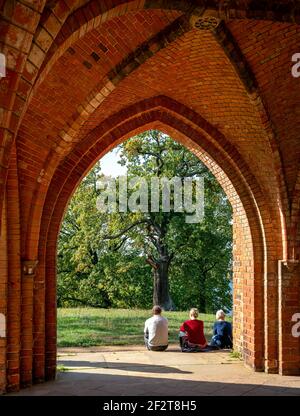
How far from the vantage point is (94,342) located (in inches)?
466

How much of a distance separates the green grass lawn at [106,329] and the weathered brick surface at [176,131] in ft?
11.8

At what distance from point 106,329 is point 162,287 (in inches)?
280

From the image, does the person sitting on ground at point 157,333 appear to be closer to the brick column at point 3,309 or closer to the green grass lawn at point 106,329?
the green grass lawn at point 106,329

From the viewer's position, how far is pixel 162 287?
841 inches

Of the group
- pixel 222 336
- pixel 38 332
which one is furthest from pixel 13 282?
pixel 222 336

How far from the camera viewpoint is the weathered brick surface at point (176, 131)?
245 inches

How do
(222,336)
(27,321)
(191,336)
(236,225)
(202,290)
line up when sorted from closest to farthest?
1. (27,321)
2. (236,225)
3. (191,336)
4. (222,336)
5. (202,290)

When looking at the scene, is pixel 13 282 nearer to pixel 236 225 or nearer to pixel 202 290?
pixel 236 225

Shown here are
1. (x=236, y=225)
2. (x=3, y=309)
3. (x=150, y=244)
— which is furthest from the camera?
(x=150, y=244)

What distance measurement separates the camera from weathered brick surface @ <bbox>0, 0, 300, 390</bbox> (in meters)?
6.21

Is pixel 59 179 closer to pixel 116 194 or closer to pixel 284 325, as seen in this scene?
pixel 284 325

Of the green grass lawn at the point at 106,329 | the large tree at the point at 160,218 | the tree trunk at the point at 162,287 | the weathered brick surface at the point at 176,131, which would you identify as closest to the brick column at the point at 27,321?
the weathered brick surface at the point at 176,131
